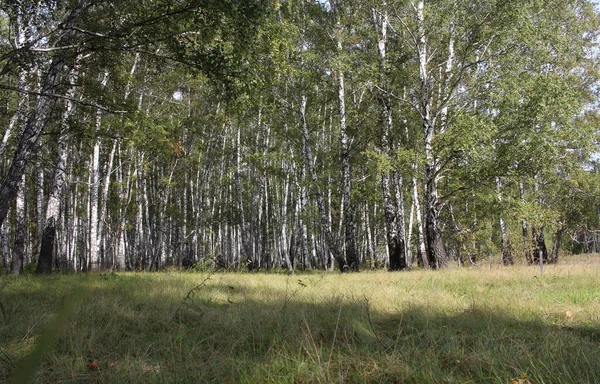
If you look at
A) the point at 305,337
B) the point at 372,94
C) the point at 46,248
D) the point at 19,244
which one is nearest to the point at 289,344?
the point at 305,337

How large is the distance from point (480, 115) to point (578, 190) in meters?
10.6

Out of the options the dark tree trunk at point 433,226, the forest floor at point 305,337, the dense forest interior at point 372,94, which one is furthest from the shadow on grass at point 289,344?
the dark tree trunk at point 433,226

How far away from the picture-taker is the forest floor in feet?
8.25

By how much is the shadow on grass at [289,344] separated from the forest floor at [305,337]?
1 centimetres

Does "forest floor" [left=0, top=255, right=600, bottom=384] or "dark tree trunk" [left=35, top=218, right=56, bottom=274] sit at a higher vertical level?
"dark tree trunk" [left=35, top=218, right=56, bottom=274]

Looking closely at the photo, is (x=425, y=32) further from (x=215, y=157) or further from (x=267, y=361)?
(x=215, y=157)

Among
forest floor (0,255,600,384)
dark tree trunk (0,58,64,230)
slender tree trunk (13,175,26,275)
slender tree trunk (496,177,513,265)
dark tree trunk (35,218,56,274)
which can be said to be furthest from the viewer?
slender tree trunk (496,177,513,265)

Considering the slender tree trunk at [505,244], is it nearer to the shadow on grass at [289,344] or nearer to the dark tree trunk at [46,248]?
the shadow on grass at [289,344]

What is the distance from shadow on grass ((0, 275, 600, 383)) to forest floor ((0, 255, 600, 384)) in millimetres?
14

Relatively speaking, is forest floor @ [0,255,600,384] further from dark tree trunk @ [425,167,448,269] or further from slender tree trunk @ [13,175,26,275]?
dark tree trunk @ [425,167,448,269]

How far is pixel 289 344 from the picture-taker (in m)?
3.23

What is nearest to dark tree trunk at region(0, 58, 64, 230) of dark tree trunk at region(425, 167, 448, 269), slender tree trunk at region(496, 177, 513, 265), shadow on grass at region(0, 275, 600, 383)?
shadow on grass at region(0, 275, 600, 383)

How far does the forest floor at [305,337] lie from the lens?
2514mm

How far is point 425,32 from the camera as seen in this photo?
12883 mm
